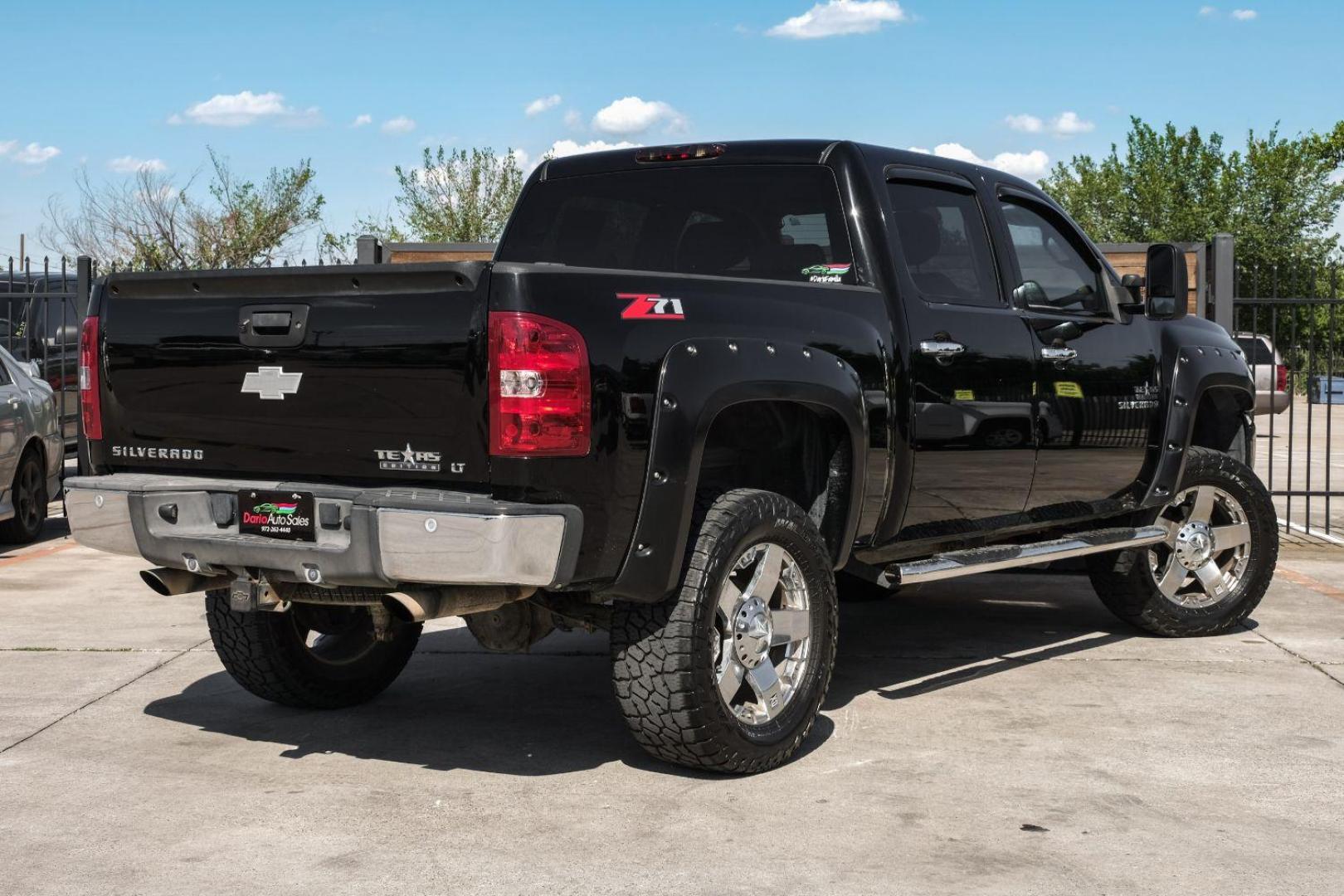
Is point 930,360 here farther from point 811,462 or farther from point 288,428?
point 288,428

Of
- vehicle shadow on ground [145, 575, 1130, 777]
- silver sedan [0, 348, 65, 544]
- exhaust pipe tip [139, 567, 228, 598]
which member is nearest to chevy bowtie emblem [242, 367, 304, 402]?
exhaust pipe tip [139, 567, 228, 598]

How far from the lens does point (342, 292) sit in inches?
185

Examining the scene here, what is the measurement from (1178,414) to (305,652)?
4.10 meters

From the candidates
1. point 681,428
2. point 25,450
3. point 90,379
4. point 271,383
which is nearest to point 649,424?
point 681,428

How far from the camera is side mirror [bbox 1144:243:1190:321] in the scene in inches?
276

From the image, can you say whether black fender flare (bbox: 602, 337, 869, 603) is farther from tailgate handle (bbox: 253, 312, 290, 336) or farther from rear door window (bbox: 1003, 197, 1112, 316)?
rear door window (bbox: 1003, 197, 1112, 316)

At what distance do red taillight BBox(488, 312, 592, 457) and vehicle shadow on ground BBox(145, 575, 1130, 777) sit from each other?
1.37 m

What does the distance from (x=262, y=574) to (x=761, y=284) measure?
6.00 feet

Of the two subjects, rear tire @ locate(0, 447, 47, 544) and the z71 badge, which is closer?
the z71 badge

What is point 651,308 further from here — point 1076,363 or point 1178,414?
point 1178,414

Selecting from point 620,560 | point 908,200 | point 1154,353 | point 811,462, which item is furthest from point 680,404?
point 1154,353

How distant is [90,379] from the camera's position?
5.25 m

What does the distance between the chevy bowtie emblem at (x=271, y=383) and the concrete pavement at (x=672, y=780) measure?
4.13 ft

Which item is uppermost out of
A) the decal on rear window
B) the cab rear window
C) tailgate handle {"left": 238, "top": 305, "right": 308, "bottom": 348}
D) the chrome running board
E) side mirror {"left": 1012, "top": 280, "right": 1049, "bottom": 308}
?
the cab rear window
